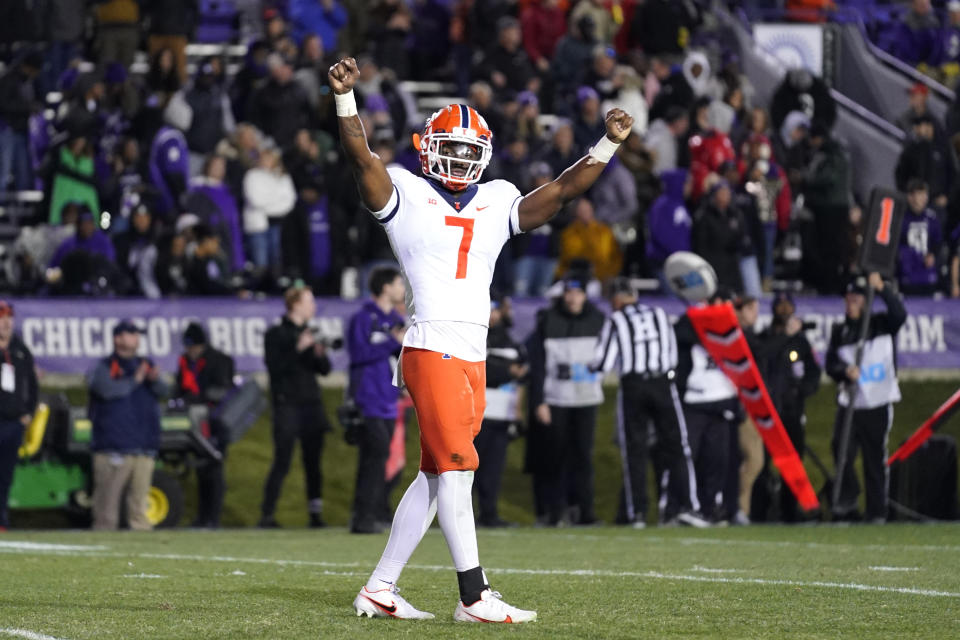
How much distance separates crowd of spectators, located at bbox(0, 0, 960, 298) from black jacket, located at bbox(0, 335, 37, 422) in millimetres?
3243

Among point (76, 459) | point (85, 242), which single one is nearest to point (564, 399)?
point (76, 459)

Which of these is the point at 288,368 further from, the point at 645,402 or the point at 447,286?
the point at 447,286

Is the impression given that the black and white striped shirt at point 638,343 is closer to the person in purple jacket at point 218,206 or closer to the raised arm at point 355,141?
the person in purple jacket at point 218,206

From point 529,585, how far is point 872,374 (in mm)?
7367

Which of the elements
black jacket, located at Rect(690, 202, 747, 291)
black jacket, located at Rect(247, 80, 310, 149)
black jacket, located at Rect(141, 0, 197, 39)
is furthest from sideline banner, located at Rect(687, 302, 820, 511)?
black jacket, located at Rect(141, 0, 197, 39)

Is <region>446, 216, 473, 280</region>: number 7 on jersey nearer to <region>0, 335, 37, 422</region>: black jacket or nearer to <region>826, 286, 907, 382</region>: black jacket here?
<region>0, 335, 37, 422</region>: black jacket

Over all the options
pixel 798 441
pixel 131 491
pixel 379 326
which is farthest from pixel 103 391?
pixel 798 441

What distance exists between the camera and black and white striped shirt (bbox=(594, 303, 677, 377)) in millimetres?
15016

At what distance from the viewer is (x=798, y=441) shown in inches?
632

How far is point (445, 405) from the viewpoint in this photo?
7.45 metres

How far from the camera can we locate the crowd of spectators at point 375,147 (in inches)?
761

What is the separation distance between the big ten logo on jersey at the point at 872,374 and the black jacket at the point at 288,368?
4482 millimetres

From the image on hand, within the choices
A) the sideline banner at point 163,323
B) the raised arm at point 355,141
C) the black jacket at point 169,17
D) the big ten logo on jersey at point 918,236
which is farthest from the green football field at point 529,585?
the black jacket at point 169,17

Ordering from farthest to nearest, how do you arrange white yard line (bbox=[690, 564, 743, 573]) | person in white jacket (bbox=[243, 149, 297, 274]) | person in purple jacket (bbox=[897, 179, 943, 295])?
person in purple jacket (bbox=[897, 179, 943, 295]) < person in white jacket (bbox=[243, 149, 297, 274]) < white yard line (bbox=[690, 564, 743, 573])
